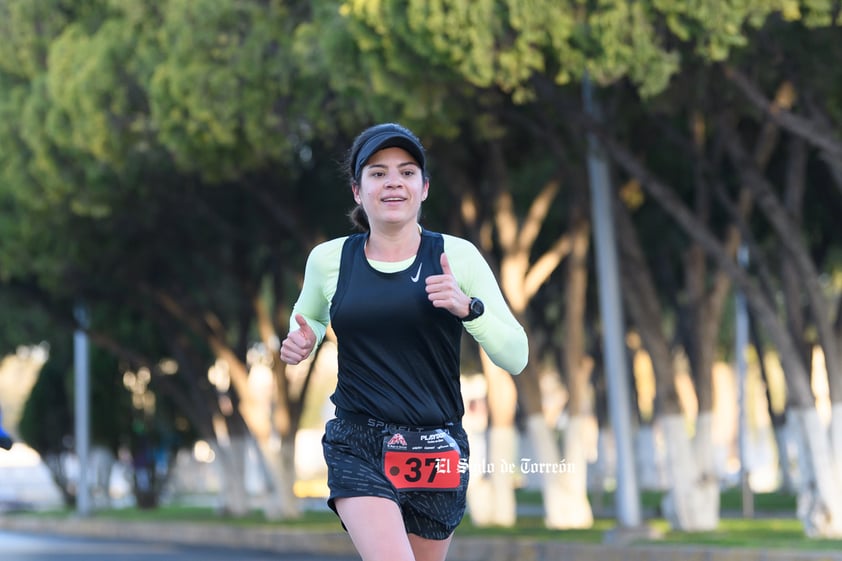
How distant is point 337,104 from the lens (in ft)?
63.1

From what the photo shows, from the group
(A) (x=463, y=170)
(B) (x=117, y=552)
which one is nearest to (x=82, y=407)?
(B) (x=117, y=552)

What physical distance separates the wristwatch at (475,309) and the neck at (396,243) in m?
0.32

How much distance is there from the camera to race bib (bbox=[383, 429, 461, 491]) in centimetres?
484

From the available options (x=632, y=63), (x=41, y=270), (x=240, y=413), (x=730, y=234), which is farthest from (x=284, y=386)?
(x=632, y=63)

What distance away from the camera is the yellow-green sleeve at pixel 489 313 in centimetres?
473

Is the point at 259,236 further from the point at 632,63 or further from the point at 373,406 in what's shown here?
the point at 373,406

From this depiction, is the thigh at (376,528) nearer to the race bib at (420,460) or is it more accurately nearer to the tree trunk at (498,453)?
the race bib at (420,460)

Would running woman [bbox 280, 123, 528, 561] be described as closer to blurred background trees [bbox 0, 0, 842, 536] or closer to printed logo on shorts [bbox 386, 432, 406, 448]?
printed logo on shorts [bbox 386, 432, 406, 448]

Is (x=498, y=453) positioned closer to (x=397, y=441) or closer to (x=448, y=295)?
(x=397, y=441)

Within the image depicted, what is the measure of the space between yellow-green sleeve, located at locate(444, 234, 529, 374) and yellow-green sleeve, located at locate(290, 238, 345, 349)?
315 mm

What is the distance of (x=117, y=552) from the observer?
24.0 meters

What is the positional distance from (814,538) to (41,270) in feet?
48.6

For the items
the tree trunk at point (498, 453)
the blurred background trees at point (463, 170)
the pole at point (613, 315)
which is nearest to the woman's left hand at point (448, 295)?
the blurred background trees at point (463, 170)

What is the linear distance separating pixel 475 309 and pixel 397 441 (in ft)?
1.54
